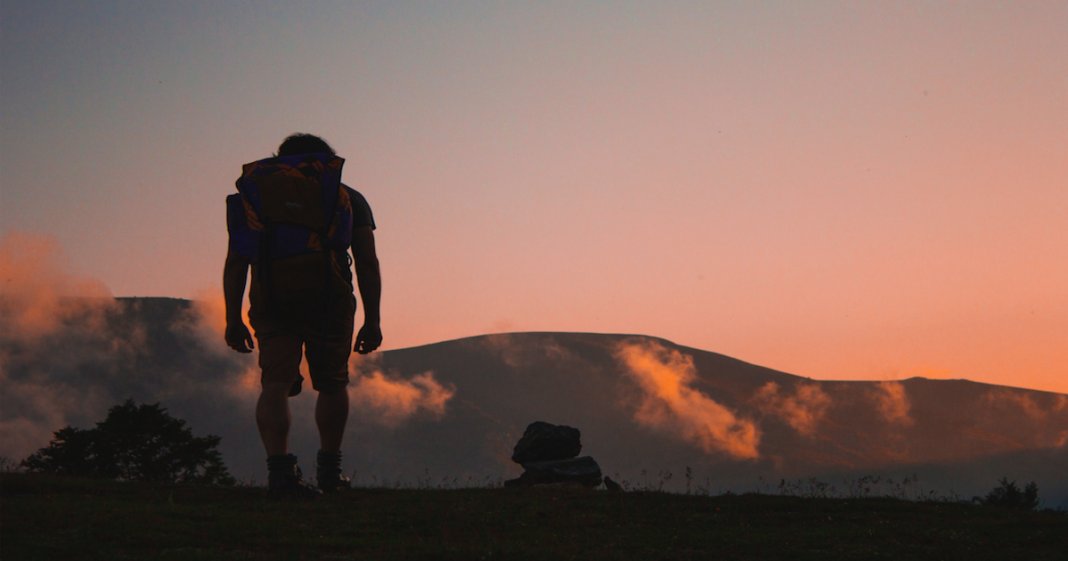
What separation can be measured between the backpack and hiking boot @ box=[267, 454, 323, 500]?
1177 millimetres

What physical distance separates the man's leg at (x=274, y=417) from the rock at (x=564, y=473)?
12395 mm

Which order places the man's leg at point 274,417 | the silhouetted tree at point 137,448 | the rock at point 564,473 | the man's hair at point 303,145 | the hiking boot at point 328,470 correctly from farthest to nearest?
the silhouetted tree at point 137,448, the rock at point 564,473, the hiking boot at point 328,470, the man's hair at point 303,145, the man's leg at point 274,417

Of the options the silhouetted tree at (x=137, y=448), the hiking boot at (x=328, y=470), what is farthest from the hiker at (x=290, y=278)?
the silhouetted tree at (x=137, y=448)

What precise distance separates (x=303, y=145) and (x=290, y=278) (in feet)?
3.94

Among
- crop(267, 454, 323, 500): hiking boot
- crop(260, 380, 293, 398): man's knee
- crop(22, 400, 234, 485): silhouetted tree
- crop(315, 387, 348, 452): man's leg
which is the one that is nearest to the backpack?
crop(260, 380, 293, 398): man's knee

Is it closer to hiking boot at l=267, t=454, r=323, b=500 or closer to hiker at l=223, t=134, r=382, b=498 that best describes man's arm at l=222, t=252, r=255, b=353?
hiker at l=223, t=134, r=382, b=498

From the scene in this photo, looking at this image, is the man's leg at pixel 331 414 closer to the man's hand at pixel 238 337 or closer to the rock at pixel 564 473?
the man's hand at pixel 238 337

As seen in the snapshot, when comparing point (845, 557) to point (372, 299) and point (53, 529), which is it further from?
point (53, 529)

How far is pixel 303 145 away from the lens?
32.2 feet

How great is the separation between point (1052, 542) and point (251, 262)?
6.64 meters

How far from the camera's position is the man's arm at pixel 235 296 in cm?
954

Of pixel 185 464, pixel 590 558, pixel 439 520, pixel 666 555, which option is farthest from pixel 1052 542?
pixel 185 464

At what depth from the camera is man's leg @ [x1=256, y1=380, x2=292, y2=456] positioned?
30.5 feet

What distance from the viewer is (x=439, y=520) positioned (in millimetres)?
9047
